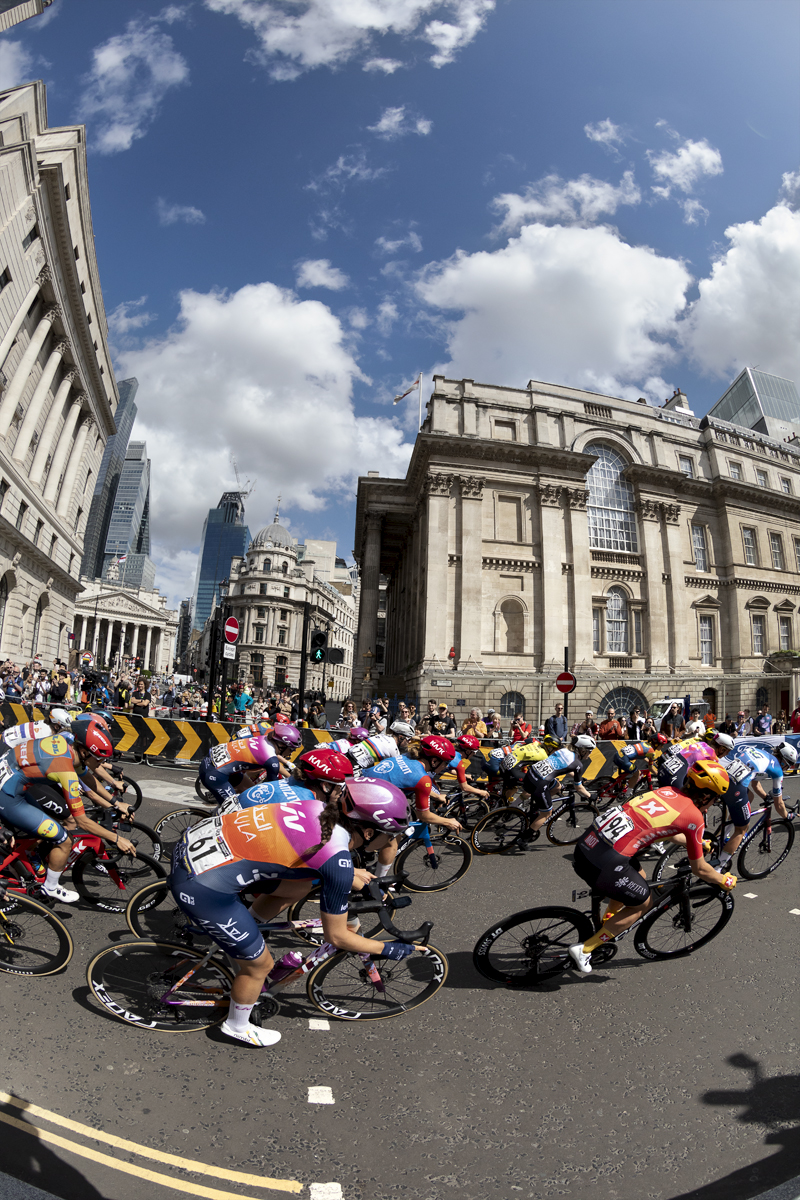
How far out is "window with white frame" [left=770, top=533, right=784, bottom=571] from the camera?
132ft

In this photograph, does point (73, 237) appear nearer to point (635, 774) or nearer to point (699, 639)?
point (635, 774)

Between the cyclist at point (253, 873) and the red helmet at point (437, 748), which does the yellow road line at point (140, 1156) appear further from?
the red helmet at point (437, 748)

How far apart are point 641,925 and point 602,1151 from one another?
2.34m

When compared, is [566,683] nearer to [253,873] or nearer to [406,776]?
[406,776]

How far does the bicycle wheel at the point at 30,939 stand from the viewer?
14.1 ft

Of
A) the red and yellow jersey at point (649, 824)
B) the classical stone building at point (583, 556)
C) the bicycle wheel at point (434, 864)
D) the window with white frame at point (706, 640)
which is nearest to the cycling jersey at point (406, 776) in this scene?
the bicycle wheel at point (434, 864)

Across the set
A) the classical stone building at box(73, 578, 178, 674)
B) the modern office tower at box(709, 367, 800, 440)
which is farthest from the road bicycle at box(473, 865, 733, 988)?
the classical stone building at box(73, 578, 178, 674)

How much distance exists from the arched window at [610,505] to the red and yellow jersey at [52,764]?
3425 centimetres

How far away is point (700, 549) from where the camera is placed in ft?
126

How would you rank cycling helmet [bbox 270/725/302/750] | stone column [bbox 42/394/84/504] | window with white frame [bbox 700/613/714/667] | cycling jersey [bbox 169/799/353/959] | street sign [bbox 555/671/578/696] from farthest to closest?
1. stone column [bbox 42/394/84/504]
2. window with white frame [bbox 700/613/714/667]
3. street sign [bbox 555/671/578/696]
4. cycling helmet [bbox 270/725/302/750]
5. cycling jersey [bbox 169/799/353/959]

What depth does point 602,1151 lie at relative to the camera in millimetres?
2945

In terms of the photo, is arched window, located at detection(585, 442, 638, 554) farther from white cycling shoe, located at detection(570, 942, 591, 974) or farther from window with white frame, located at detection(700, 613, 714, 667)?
white cycling shoe, located at detection(570, 942, 591, 974)

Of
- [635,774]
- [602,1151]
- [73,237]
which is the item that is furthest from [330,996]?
[73,237]

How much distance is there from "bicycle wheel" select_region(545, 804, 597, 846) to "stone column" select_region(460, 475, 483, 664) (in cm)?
2100
